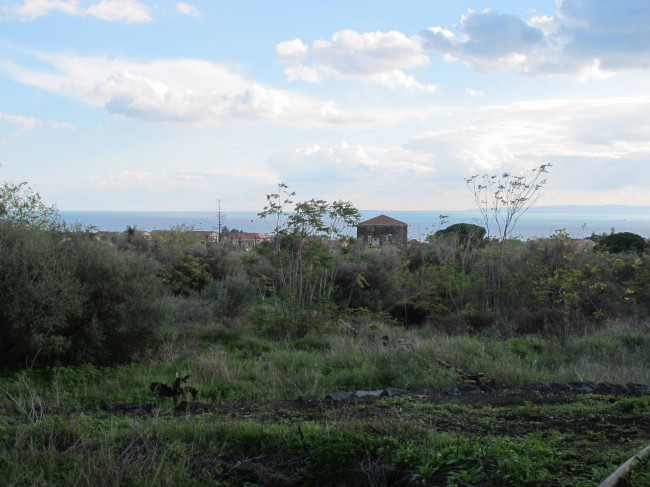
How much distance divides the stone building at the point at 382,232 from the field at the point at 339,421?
1578 cm

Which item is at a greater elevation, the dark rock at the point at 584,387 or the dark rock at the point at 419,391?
the dark rock at the point at 584,387

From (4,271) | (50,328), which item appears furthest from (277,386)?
(4,271)

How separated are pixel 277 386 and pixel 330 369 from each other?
4.16ft

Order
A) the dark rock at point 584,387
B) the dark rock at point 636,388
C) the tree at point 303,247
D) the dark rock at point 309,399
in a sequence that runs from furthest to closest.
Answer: the tree at point 303,247 → the dark rock at point 584,387 → the dark rock at point 636,388 → the dark rock at point 309,399

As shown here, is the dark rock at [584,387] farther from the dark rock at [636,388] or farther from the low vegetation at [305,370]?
the dark rock at [636,388]

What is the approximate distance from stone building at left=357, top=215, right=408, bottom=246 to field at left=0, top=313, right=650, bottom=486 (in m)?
15.8

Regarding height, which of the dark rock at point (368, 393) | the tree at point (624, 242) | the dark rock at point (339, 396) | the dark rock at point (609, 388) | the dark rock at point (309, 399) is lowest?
the dark rock at point (368, 393)

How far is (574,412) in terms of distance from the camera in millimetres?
5250

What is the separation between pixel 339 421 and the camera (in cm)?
447

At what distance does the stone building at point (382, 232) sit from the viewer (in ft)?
87.9

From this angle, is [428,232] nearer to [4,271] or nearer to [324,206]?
[324,206]

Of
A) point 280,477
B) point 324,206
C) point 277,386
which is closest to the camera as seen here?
point 280,477

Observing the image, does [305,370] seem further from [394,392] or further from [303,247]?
[303,247]

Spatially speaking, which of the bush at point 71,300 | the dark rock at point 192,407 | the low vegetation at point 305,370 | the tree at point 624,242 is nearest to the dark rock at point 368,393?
the low vegetation at point 305,370
